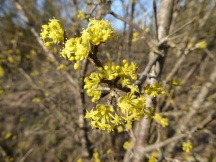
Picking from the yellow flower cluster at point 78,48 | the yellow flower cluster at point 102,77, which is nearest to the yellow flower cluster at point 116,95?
the yellow flower cluster at point 102,77

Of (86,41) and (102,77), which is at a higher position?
(86,41)

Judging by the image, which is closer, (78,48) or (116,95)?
(78,48)

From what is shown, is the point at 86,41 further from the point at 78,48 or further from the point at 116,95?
the point at 116,95

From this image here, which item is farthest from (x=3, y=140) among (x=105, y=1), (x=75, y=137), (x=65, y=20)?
(x=105, y=1)

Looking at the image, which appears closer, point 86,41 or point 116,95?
point 86,41

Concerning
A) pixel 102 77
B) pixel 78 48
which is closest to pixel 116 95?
pixel 102 77

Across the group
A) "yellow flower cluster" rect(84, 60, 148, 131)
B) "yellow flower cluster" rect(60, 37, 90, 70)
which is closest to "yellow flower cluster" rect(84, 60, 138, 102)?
"yellow flower cluster" rect(84, 60, 148, 131)

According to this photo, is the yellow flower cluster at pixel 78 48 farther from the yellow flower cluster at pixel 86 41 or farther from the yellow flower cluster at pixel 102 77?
the yellow flower cluster at pixel 102 77

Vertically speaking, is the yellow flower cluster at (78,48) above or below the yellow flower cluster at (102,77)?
above

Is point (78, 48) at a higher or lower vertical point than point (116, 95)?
higher

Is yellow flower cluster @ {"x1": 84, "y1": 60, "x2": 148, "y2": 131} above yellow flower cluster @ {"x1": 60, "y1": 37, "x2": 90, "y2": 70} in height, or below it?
below

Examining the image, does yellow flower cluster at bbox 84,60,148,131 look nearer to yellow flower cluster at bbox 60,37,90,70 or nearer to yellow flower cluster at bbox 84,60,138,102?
yellow flower cluster at bbox 84,60,138,102

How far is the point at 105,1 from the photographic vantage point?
6.08 feet

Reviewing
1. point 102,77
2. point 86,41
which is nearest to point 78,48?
point 86,41
